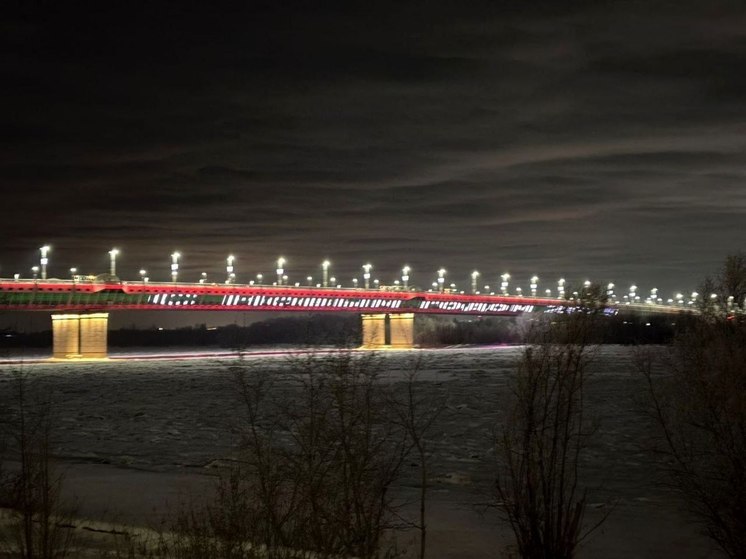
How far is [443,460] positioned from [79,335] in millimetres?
90078

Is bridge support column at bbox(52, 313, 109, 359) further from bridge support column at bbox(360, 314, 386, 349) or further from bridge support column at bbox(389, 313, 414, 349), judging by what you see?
bridge support column at bbox(389, 313, 414, 349)

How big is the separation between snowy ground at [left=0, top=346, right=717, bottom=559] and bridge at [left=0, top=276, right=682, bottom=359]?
180 feet

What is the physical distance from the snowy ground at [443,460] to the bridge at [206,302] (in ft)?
180

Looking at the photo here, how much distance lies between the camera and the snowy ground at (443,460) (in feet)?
65.5

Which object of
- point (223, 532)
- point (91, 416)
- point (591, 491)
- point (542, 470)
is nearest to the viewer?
point (223, 532)

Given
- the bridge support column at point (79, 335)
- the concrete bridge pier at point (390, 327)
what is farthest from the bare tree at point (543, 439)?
the concrete bridge pier at point (390, 327)

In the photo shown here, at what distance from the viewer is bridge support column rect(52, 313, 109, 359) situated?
109 m

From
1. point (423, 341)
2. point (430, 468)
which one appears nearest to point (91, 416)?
point (430, 468)

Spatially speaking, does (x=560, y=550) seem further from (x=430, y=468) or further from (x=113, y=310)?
(x=113, y=310)

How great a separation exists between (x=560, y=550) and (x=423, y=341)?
152m

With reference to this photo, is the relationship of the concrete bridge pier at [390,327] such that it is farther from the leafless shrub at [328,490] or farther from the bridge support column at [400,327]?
the leafless shrub at [328,490]

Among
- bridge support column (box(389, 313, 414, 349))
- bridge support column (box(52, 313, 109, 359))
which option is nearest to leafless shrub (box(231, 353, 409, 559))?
bridge support column (box(52, 313, 109, 359))

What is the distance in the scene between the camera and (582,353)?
17.2 m

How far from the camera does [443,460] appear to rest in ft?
91.8
